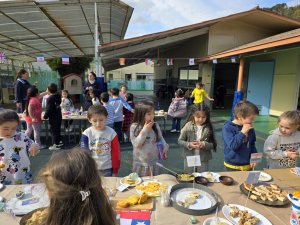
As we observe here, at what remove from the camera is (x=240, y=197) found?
5.55 feet

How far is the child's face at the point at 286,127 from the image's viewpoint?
2.35 metres

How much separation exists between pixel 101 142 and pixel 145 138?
49cm

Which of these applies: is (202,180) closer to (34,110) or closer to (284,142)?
(284,142)

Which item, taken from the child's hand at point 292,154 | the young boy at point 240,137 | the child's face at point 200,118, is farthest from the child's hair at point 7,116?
the child's hand at point 292,154

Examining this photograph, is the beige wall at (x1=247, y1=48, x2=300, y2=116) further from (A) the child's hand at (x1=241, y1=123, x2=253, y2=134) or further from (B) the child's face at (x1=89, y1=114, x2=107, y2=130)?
(B) the child's face at (x1=89, y1=114, x2=107, y2=130)

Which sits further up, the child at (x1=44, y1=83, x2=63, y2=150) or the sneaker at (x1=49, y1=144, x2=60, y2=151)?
the child at (x1=44, y1=83, x2=63, y2=150)

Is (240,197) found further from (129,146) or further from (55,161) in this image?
(129,146)

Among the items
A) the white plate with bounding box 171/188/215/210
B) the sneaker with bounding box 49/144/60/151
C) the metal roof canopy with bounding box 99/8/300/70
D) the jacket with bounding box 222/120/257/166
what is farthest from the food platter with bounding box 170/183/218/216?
the metal roof canopy with bounding box 99/8/300/70

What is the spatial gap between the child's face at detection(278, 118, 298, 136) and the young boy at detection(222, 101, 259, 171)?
0.32m

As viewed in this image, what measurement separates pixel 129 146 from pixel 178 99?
2256 millimetres

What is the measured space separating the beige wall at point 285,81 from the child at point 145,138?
27.1 feet

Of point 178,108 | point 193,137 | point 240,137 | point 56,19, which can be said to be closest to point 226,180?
point 240,137

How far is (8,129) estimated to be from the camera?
209cm

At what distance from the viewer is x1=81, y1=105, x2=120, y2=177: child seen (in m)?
2.37
